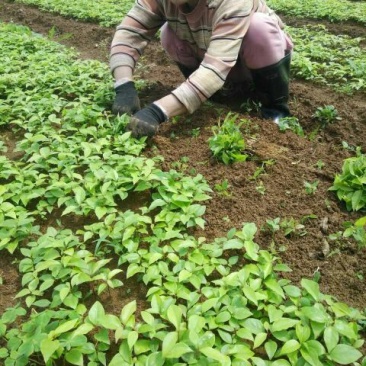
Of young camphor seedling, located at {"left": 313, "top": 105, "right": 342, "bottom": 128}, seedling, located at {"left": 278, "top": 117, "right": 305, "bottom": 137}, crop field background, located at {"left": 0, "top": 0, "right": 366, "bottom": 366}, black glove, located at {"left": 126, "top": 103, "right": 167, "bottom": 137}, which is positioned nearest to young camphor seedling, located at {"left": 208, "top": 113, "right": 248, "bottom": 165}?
crop field background, located at {"left": 0, "top": 0, "right": 366, "bottom": 366}

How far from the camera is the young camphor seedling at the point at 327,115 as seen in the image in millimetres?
3006

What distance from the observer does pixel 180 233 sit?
2041 mm

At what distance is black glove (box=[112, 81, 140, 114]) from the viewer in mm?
2861

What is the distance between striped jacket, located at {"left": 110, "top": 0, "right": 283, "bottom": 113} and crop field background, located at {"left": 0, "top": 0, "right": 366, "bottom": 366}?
12.4 inches

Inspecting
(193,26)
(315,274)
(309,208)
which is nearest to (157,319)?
(315,274)

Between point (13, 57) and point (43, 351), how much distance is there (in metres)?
3.80

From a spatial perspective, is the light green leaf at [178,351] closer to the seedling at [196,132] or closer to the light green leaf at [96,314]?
the light green leaf at [96,314]

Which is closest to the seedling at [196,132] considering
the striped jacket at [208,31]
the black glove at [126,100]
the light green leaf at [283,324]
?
the striped jacket at [208,31]

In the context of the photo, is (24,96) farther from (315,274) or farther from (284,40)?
(315,274)

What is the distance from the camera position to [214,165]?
2514 mm

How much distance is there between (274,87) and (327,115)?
18.7 inches

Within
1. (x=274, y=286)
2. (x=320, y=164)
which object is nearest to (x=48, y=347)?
(x=274, y=286)

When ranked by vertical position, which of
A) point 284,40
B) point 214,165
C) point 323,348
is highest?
point 284,40

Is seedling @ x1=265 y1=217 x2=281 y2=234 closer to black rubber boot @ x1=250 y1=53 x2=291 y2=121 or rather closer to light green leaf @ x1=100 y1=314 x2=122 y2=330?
light green leaf @ x1=100 y1=314 x2=122 y2=330
